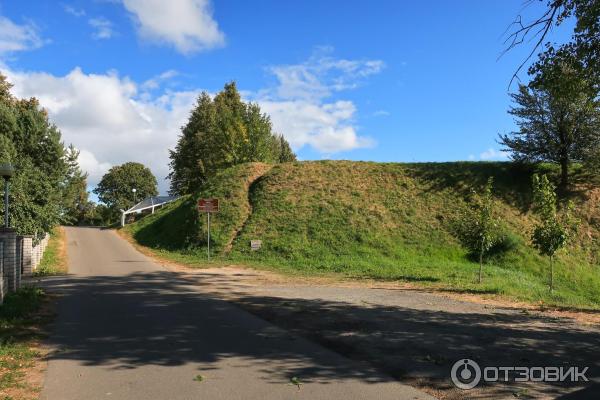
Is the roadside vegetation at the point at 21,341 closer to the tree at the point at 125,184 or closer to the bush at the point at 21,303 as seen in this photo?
the bush at the point at 21,303

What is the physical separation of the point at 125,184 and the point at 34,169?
73876mm

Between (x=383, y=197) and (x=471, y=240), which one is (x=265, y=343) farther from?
(x=383, y=197)

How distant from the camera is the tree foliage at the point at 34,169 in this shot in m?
17.4

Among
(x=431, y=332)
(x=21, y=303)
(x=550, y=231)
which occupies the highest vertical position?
(x=550, y=231)

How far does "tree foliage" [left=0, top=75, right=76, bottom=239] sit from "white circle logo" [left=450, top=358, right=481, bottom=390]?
16.0 meters

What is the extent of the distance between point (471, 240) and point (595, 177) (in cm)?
1649

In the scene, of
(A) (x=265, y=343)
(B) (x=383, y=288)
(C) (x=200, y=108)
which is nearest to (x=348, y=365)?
(A) (x=265, y=343)

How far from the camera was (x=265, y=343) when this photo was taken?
7.21 meters

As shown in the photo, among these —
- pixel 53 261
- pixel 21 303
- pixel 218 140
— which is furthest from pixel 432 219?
pixel 218 140

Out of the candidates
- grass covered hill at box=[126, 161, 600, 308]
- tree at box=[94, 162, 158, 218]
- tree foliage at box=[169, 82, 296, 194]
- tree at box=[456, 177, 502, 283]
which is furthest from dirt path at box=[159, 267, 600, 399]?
tree at box=[94, 162, 158, 218]

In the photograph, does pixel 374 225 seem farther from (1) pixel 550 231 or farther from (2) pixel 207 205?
(1) pixel 550 231

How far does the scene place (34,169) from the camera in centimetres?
1894

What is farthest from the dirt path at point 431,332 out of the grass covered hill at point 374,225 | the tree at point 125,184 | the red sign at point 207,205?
the tree at point 125,184

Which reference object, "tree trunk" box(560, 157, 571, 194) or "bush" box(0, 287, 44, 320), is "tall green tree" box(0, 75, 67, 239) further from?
"tree trunk" box(560, 157, 571, 194)
